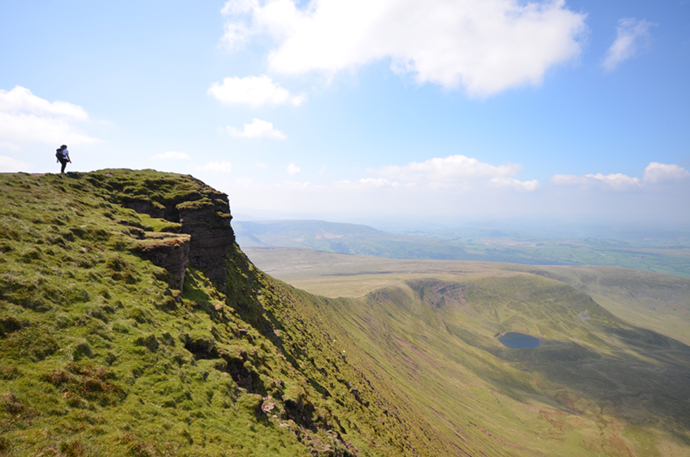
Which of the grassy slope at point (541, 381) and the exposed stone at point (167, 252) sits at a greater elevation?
the exposed stone at point (167, 252)

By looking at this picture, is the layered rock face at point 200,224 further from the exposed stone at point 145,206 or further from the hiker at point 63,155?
the hiker at point 63,155

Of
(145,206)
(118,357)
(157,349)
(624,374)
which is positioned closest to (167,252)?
(157,349)

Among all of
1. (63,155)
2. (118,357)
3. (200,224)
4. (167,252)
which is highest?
(63,155)

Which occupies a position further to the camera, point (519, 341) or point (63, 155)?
point (519, 341)

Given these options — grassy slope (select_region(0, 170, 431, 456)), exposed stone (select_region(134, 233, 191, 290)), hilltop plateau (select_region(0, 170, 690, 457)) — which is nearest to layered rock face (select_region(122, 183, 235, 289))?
hilltop plateau (select_region(0, 170, 690, 457))

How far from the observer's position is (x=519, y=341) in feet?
627

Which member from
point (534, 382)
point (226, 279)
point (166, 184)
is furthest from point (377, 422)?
point (534, 382)

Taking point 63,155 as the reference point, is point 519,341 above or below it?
below

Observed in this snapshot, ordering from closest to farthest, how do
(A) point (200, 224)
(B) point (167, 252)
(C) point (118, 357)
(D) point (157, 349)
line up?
(C) point (118, 357), (D) point (157, 349), (B) point (167, 252), (A) point (200, 224)

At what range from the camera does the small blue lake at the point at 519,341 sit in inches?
7215

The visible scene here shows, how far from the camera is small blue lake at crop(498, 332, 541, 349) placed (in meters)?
183

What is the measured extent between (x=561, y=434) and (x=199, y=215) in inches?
5571

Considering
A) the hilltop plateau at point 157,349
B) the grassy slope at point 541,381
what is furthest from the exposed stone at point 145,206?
the grassy slope at point 541,381

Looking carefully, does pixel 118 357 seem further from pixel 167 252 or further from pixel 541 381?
pixel 541 381
